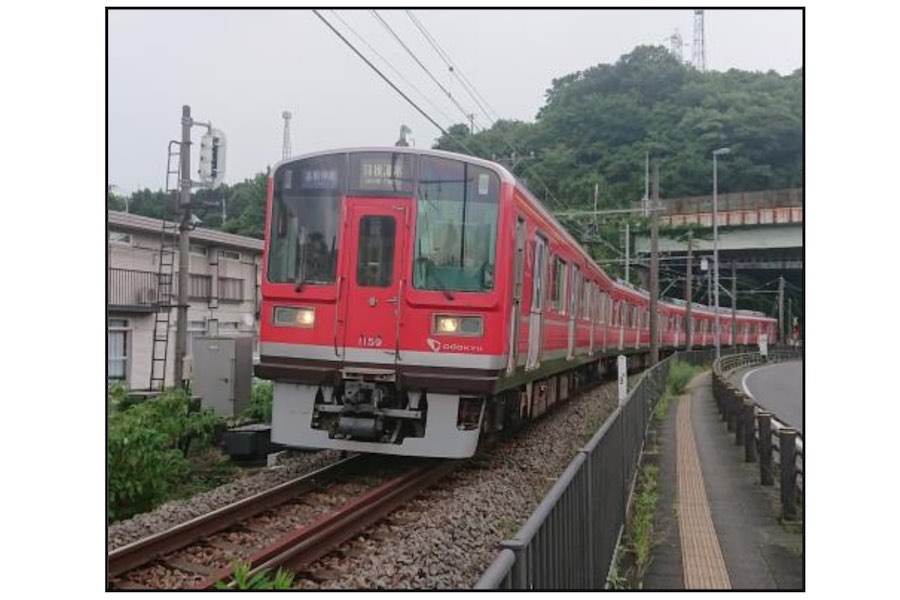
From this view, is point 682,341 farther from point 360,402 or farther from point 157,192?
point 360,402

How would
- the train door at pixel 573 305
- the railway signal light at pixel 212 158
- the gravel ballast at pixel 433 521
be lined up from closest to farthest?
the gravel ballast at pixel 433 521 < the railway signal light at pixel 212 158 < the train door at pixel 573 305

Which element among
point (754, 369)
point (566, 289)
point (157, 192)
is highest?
point (157, 192)

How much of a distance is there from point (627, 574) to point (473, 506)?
1.74 meters

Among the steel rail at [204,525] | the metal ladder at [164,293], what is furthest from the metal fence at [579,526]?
the metal ladder at [164,293]

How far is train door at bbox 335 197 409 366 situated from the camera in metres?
7.80

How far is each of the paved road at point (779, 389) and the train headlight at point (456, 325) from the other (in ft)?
23.9

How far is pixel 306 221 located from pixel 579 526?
15.6ft

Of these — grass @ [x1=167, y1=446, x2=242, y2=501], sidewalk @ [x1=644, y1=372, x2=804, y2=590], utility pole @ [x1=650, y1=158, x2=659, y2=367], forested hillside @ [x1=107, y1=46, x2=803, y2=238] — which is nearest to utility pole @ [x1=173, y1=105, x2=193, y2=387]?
forested hillside @ [x1=107, y1=46, x2=803, y2=238]

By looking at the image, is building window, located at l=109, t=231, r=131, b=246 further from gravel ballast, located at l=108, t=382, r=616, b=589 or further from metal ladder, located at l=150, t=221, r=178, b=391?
gravel ballast, located at l=108, t=382, r=616, b=589

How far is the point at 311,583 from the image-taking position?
5.11 m

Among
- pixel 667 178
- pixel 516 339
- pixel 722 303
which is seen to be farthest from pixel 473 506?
pixel 722 303

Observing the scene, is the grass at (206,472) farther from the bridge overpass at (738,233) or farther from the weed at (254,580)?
the bridge overpass at (738,233)

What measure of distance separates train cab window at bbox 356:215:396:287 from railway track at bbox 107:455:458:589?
1.86 meters

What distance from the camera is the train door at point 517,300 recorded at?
8234mm
